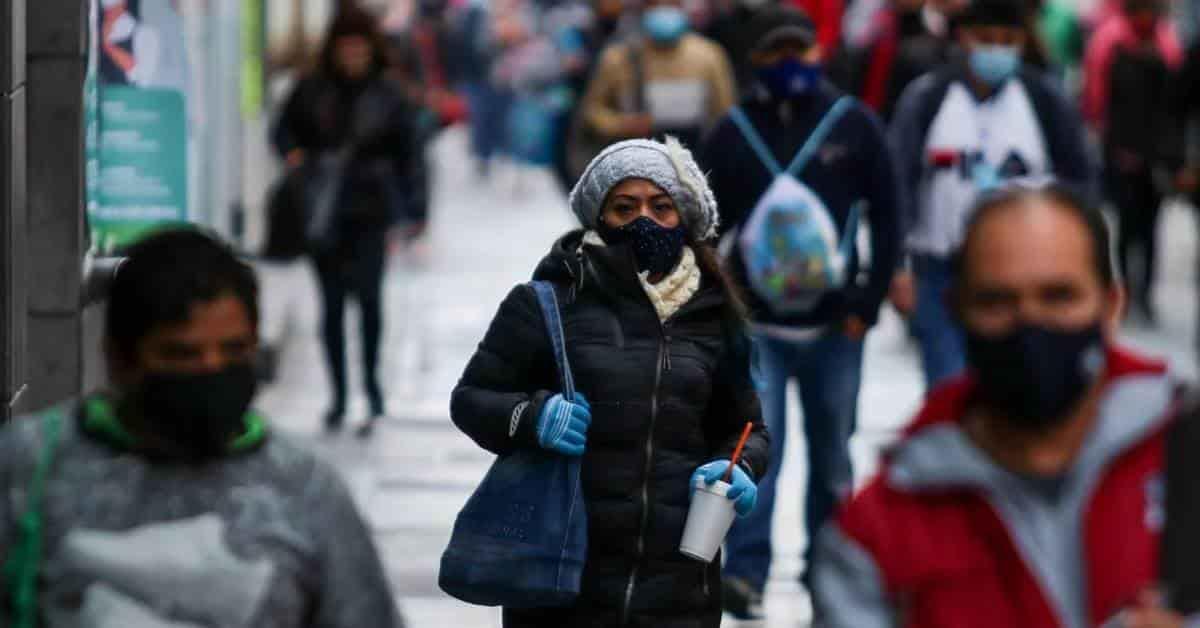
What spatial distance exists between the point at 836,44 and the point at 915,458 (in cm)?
1130

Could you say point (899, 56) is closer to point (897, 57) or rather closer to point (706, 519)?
point (897, 57)

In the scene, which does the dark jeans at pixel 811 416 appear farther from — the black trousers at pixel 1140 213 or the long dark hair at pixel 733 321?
the black trousers at pixel 1140 213

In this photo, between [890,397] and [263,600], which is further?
[890,397]

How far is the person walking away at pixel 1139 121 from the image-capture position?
16516 millimetres

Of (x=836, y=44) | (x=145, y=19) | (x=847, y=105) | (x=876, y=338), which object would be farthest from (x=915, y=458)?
(x=876, y=338)

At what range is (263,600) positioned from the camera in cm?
386

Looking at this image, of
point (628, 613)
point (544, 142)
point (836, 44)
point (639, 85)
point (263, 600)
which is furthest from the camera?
point (544, 142)

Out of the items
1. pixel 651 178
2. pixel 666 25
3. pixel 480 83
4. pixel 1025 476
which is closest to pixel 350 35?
pixel 666 25

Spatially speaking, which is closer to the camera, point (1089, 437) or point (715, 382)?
point (1089, 437)

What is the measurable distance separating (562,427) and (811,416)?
323 centimetres

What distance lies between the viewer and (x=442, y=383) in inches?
552

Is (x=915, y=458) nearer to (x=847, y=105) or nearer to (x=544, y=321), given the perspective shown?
(x=544, y=321)

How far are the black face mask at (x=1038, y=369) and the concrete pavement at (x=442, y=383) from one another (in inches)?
205

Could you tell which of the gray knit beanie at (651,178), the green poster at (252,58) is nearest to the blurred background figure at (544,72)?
the green poster at (252,58)
